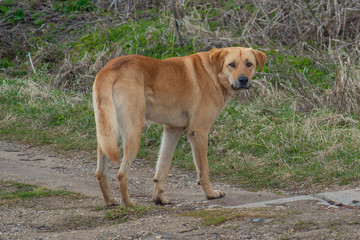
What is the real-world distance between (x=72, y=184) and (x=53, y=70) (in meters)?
5.52

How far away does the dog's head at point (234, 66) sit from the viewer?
17.8 ft

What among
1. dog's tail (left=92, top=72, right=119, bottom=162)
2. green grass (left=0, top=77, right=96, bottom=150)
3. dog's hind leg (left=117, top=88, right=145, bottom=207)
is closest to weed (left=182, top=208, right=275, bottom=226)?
dog's hind leg (left=117, top=88, right=145, bottom=207)

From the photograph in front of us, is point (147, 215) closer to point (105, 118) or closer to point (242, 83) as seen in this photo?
point (105, 118)

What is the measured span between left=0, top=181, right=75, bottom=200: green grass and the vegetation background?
1.90 meters

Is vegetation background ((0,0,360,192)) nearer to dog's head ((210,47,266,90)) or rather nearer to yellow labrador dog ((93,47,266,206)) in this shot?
yellow labrador dog ((93,47,266,206))

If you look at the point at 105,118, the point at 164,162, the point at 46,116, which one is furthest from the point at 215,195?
the point at 46,116

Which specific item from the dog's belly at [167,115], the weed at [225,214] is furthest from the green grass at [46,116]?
the weed at [225,214]

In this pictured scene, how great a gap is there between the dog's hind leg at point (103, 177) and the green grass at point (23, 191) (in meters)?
0.59

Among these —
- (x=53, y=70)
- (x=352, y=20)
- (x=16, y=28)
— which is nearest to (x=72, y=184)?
(x=53, y=70)

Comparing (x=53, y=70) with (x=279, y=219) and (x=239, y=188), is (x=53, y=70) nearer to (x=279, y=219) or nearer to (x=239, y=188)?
(x=239, y=188)

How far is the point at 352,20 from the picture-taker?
32.2ft

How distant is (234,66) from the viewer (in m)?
5.52

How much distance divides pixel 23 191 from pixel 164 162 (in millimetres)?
1433

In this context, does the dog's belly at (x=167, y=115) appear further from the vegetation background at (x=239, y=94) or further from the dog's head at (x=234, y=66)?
the vegetation background at (x=239, y=94)
